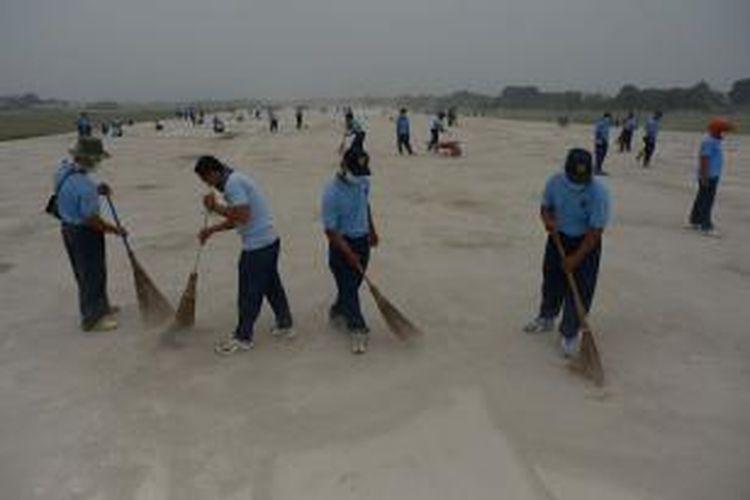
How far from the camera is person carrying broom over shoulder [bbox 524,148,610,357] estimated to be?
5.50 metres

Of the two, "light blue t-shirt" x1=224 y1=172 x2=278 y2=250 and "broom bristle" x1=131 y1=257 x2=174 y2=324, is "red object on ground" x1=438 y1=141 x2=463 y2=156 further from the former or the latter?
"light blue t-shirt" x1=224 y1=172 x2=278 y2=250

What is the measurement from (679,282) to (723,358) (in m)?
2.37

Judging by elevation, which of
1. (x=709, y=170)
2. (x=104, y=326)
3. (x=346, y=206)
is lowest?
(x=104, y=326)

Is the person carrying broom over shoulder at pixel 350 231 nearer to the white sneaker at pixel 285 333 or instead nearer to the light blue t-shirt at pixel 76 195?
the white sneaker at pixel 285 333

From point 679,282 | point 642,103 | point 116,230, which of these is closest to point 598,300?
point 679,282

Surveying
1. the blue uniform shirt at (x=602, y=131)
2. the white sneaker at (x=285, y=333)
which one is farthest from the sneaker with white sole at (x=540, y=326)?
the blue uniform shirt at (x=602, y=131)

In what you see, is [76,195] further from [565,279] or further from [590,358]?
[590,358]

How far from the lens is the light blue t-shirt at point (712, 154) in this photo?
10.2 metres

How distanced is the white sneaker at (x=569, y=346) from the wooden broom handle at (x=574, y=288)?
0.68ft

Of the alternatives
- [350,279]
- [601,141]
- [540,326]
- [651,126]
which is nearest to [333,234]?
[350,279]

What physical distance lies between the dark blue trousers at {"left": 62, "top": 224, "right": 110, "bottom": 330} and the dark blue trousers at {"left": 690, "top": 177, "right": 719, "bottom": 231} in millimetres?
8724

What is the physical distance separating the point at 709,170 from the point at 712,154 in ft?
0.79

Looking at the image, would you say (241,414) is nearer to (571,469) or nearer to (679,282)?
(571,469)

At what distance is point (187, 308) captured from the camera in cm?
649
